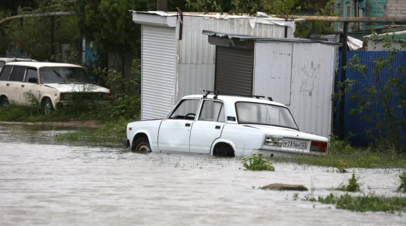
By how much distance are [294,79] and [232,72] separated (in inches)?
56.5

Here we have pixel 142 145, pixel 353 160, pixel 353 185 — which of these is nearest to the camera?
pixel 353 185

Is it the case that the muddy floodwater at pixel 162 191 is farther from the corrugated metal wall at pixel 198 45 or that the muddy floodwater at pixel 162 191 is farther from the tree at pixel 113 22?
the tree at pixel 113 22

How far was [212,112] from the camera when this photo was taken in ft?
37.5

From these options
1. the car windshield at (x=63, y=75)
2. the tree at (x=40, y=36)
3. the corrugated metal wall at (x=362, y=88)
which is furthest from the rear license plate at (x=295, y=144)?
the tree at (x=40, y=36)

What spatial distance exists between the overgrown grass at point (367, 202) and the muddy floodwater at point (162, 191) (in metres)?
0.13

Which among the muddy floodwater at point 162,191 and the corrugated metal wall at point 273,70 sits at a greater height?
the corrugated metal wall at point 273,70

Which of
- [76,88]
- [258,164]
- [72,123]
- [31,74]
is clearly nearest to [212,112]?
[258,164]

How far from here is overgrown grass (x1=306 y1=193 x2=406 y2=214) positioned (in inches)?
274

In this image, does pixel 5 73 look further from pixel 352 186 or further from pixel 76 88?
pixel 352 186

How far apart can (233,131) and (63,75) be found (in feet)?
38.4

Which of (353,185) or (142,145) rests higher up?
(353,185)

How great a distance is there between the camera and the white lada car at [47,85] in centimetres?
2016

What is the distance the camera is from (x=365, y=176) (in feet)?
31.3

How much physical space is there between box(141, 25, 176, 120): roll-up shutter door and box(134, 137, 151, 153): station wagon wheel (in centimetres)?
370
